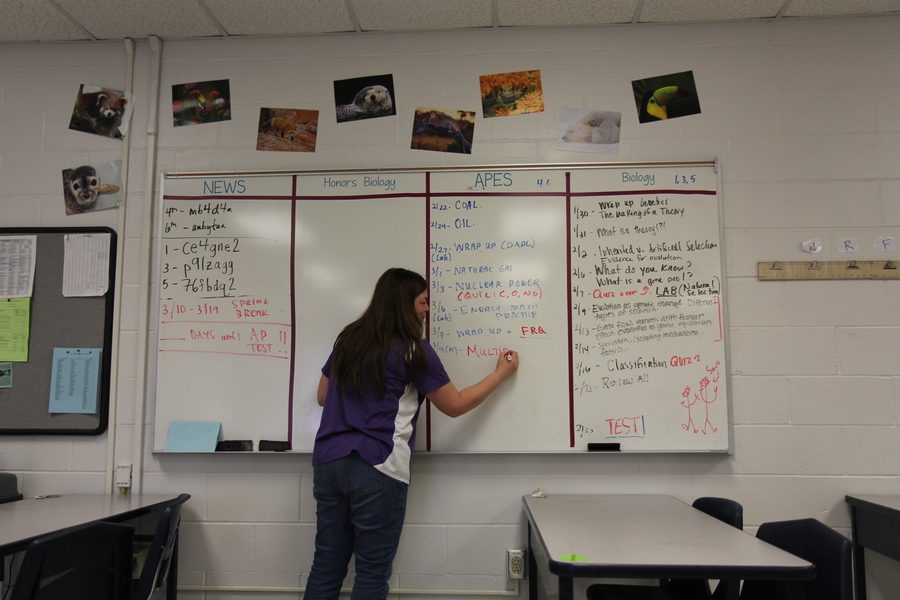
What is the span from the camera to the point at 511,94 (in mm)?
2535

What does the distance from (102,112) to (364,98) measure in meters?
1.18

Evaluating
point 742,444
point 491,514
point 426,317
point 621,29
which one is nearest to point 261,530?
point 491,514

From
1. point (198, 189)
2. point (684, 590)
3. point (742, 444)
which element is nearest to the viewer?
point (684, 590)

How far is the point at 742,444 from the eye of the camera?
2.35 m

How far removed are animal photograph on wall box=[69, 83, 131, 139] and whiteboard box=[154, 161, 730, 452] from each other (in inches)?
16.3

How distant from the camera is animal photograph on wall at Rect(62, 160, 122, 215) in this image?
259cm

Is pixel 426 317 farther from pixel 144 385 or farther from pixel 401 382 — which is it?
pixel 144 385

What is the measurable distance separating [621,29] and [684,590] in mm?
2220

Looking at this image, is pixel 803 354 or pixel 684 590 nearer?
pixel 684 590

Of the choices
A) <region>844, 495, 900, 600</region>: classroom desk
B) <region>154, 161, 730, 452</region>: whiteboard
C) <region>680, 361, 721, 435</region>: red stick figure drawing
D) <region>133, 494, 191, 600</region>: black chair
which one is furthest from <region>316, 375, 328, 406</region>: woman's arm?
<region>844, 495, 900, 600</region>: classroom desk

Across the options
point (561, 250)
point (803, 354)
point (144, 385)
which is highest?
point (561, 250)

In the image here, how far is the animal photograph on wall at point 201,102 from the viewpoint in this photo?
8.54ft

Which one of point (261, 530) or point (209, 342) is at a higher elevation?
point (209, 342)

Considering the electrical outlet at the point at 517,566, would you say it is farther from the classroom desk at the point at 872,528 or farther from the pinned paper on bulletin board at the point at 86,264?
the pinned paper on bulletin board at the point at 86,264
